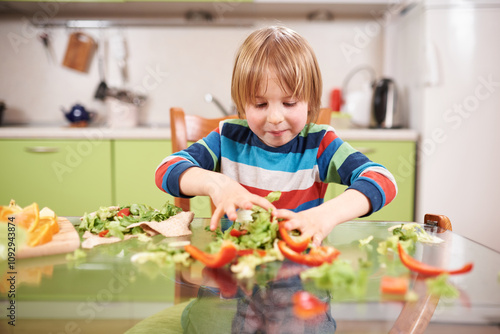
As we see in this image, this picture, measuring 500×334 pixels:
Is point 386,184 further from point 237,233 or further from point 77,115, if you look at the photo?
point 77,115

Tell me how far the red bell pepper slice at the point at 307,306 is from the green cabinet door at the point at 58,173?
1884 mm

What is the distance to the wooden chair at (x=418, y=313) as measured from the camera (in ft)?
1.68

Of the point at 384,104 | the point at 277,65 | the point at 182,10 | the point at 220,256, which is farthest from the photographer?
the point at 182,10

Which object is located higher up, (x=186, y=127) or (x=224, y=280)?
(x=186, y=127)

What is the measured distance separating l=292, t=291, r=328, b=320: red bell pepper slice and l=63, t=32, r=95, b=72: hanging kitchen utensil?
8.38 feet

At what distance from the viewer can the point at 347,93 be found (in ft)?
8.82

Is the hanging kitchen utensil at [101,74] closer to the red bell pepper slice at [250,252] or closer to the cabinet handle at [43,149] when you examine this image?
the cabinet handle at [43,149]

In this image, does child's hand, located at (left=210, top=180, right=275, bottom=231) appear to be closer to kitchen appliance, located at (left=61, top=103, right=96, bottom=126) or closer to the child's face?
the child's face

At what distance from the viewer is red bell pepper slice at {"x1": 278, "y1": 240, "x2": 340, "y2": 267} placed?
1.99ft

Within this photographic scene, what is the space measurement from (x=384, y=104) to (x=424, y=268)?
6.06 ft

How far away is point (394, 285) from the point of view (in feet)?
1.74

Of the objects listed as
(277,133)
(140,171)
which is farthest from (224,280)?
(140,171)

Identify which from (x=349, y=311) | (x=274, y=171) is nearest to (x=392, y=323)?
(x=349, y=311)

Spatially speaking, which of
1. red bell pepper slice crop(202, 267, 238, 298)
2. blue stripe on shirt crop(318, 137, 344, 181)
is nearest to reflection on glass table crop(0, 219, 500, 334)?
red bell pepper slice crop(202, 267, 238, 298)
